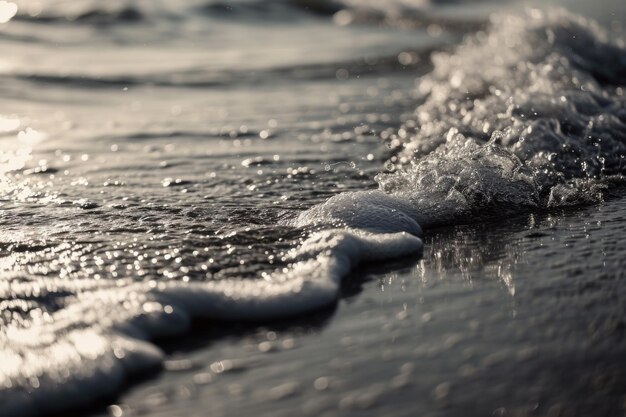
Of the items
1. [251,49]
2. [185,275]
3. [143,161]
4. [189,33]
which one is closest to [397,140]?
[143,161]

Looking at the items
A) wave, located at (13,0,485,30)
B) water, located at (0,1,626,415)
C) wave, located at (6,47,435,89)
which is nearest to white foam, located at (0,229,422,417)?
water, located at (0,1,626,415)

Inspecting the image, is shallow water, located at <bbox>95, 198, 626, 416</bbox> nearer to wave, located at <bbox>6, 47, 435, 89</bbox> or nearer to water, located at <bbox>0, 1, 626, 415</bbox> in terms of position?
water, located at <bbox>0, 1, 626, 415</bbox>

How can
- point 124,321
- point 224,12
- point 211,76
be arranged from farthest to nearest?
point 224,12 < point 211,76 < point 124,321

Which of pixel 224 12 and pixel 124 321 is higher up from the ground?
pixel 224 12

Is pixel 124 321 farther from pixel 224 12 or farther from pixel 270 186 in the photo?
pixel 224 12

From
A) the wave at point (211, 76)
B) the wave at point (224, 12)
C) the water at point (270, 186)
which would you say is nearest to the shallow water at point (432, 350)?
the water at point (270, 186)

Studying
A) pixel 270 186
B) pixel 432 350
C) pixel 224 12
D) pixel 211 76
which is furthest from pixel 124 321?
pixel 224 12

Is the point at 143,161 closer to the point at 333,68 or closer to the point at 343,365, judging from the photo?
the point at 343,365

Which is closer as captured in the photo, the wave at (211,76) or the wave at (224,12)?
the wave at (211,76)

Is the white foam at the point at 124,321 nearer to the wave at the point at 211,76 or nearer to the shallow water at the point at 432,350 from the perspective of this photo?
the shallow water at the point at 432,350
